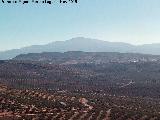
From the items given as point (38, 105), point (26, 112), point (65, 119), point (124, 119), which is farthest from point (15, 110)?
point (124, 119)

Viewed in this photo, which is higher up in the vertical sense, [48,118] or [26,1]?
[26,1]

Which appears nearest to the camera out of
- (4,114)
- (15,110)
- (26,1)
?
(26,1)

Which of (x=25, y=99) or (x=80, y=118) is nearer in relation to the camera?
(x=80, y=118)

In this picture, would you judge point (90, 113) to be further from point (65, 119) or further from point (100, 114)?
point (65, 119)

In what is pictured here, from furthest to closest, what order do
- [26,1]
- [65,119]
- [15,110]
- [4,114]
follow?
[15,110]
[4,114]
[65,119]
[26,1]

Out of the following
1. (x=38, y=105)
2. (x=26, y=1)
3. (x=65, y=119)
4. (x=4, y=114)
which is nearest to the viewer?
(x=26, y=1)

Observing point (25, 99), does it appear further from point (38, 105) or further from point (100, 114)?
point (100, 114)

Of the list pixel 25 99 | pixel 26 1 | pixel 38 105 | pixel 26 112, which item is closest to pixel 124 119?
pixel 26 112

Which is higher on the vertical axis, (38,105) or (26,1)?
(26,1)

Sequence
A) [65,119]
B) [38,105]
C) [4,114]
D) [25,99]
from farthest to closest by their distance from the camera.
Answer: [25,99] < [38,105] < [4,114] < [65,119]
